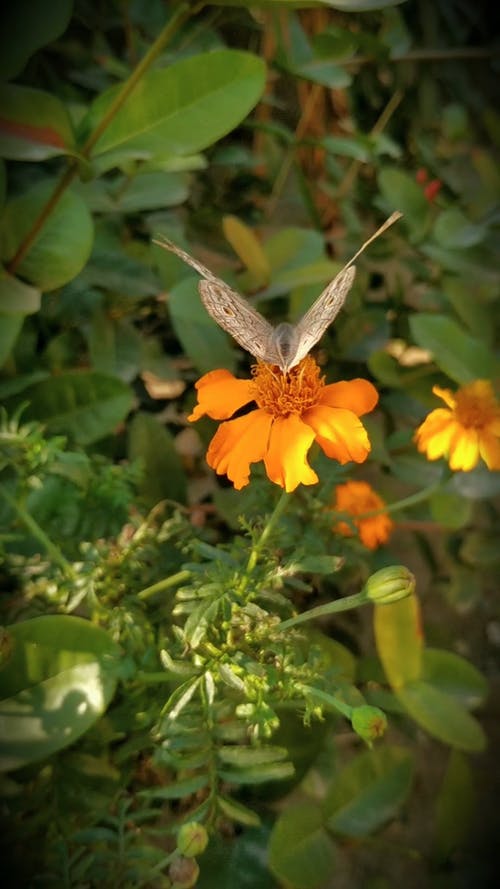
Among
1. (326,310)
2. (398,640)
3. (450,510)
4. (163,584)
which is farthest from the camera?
(450,510)

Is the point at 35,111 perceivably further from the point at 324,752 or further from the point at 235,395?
the point at 324,752

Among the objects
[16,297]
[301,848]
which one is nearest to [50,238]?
[16,297]

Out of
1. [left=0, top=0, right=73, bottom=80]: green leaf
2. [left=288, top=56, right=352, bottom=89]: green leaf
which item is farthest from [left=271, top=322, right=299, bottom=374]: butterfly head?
[left=288, top=56, right=352, bottom=89]: green leaf

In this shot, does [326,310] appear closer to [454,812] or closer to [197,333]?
[197,333]

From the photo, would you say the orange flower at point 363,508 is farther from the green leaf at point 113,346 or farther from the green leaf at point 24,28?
the green leaf at point 24,28

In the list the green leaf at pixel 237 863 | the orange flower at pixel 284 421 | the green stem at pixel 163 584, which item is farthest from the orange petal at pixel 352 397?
the green leaf at pixel 237 863

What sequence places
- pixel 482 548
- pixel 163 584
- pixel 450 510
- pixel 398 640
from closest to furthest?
1. pixel 163 584
2. pixel 398 640
3. pixel 450 510
4. pixel 482 548

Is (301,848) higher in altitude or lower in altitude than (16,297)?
lower

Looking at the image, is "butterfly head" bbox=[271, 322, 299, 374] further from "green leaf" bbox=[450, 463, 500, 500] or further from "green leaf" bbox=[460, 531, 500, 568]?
"green leaf" bbox=[460, 531, 500, 568]
